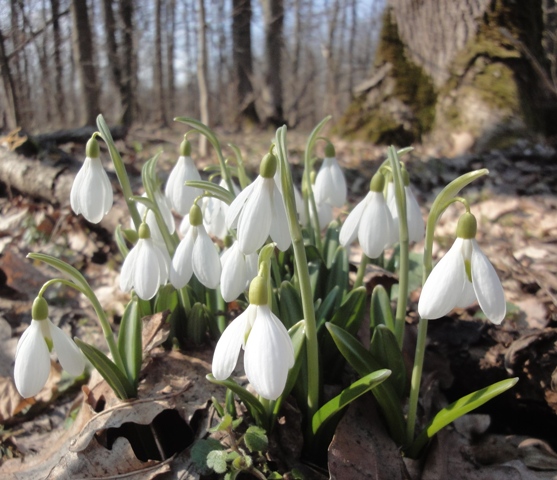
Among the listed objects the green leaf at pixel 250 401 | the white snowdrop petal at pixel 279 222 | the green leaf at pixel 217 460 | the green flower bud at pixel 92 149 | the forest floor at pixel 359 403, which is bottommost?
the forest floor at pixel 359 403

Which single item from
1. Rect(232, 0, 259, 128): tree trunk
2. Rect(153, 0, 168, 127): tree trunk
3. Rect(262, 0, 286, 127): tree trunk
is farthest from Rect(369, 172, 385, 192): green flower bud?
Rect(153, 0, 168, 127): tree trunk

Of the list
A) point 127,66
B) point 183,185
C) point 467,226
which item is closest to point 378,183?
point 467,226

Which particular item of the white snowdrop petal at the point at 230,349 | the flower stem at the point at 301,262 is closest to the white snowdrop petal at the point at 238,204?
the flower stem at the point at 301,262

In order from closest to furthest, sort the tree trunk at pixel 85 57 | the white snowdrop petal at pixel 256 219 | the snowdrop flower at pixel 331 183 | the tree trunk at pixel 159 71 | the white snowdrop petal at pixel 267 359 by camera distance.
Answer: the white snowdrop petal at pixel 267 359, the white snowdrop petal at pixel 256 219, the snowdrop flower at pixel 331 183, the tree trunk at pixel 85 57, the tree trunk at pixel 159 71

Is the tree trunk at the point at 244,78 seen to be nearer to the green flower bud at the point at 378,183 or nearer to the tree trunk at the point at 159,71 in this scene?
the tree trunk at the point at 159,71

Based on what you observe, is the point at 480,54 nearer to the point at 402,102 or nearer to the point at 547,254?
the point at 402,102

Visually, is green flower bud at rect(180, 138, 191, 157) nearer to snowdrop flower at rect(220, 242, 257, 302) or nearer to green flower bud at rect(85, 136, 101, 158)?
green flower bud at rect(85, 136, 101, 158)
